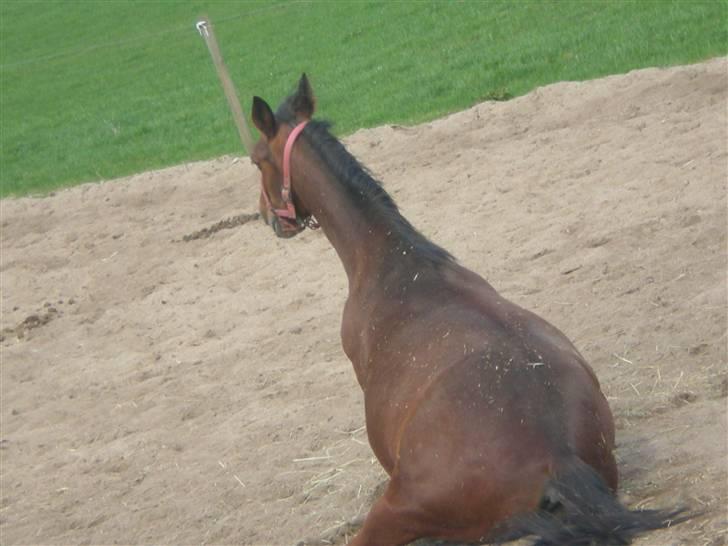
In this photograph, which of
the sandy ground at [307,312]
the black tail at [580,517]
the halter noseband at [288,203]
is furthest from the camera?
the sandy ground at [307,312]

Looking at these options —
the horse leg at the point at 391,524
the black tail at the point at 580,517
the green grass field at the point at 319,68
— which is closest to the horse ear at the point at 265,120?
the horse leg at the point at 391,524

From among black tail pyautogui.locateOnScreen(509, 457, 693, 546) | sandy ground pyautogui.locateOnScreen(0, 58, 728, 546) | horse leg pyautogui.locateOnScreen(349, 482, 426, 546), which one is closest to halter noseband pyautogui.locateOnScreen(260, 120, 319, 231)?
sandy ground pyautogui.locateOnScreen(0, 58, 728, 546)

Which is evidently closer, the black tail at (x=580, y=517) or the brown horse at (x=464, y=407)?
the black tail at (x=580, y=517)

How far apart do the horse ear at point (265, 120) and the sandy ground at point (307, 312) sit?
67.5 inches

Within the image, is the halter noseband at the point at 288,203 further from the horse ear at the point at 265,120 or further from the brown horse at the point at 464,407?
the brown horse at the point at 464,407

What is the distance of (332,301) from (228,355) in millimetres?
863

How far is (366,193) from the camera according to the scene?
18.6 ft

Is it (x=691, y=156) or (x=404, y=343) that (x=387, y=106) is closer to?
(x=691, y=156)

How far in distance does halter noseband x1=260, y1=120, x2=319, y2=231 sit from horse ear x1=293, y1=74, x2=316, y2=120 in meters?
0.09

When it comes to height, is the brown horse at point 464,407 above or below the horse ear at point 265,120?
below

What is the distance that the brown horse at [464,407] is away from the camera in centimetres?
406

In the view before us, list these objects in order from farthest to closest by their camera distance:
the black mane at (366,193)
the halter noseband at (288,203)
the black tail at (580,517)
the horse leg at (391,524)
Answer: the halter noseband at (288,203) → the black mane at (366,193) → the horse leg at (391,524) → the black tail at (580,517)

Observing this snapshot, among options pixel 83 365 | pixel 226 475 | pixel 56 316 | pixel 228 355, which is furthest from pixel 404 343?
pixel 56 316

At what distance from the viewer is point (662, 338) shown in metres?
6.58
